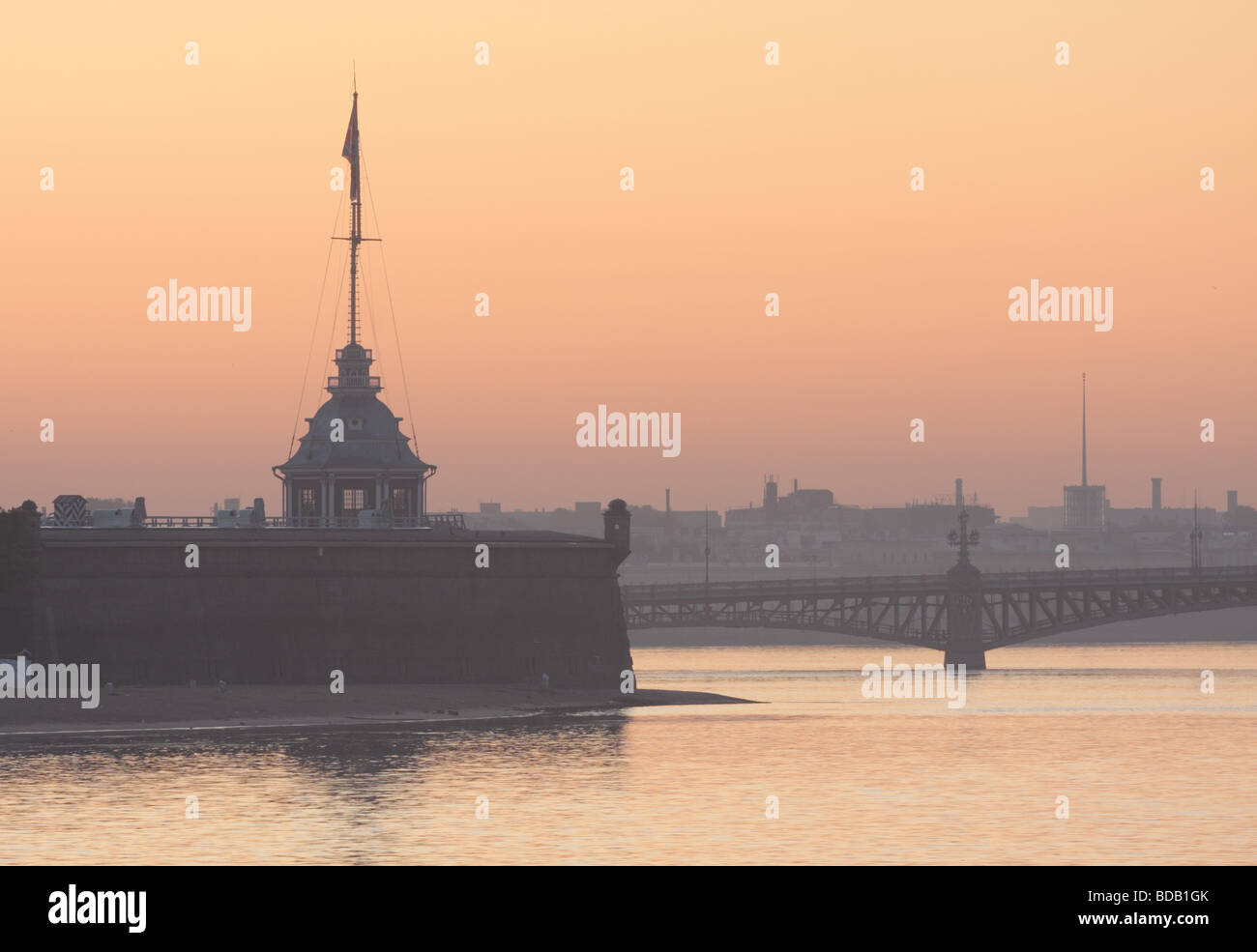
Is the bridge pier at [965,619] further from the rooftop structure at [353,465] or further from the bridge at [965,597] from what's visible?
the rooftop structure at [353,465]

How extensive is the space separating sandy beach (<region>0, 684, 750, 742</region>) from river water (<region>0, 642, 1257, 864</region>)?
7.70 feet

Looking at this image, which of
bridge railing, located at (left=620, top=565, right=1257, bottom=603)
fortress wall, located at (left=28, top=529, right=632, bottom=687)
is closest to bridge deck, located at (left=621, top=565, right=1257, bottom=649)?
bridge railing, located at (left=620, top=565, right=1257, bottom=603)

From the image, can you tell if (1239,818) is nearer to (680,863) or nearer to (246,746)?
(680,863)

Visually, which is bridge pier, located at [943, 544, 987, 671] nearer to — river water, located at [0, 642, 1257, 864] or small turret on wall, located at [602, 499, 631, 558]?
river water, located at [0, 642, 1257, 864]

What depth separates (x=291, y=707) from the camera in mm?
99125

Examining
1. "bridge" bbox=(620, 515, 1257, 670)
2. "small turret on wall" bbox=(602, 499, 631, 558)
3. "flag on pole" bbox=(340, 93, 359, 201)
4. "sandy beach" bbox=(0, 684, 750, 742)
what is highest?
"flag on pole" bbox=(340, 93, 359, 201)

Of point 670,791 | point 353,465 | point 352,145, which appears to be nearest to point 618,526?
point 353,465

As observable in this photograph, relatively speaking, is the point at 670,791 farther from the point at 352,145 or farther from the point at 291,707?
the point at 352,145

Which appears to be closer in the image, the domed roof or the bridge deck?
the domed roof

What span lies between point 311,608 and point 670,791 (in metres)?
39.0

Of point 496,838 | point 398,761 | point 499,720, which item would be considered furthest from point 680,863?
point 499,720

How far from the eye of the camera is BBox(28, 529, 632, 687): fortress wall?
106m
